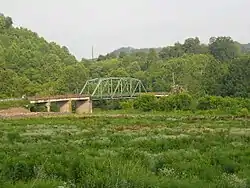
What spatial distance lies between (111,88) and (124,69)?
34265 mm

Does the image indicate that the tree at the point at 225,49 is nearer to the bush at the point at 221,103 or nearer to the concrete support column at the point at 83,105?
the concrete support column at the point at 83,105

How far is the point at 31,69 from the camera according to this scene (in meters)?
122

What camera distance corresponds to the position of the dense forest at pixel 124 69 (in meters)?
93.8

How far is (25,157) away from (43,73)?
110682 millimetres

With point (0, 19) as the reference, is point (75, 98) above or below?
below

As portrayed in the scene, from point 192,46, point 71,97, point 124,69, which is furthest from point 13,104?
point 192,46

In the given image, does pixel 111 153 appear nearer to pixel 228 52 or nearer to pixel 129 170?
pixel 129 170

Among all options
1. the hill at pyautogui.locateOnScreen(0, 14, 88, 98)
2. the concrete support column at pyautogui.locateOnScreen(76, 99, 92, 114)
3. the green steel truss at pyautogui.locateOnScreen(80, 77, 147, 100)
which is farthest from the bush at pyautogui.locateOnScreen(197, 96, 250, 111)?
the hill at pyautogui.locateOnScreen(0, 14, 88, 98)

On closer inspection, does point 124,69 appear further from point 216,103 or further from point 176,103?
point 216,103

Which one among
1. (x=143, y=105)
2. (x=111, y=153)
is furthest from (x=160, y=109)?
(x=111, y=153)

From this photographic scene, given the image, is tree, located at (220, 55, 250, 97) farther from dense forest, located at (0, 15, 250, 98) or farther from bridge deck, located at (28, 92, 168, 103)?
bridge deck, located at (28, 92, 168, 103)

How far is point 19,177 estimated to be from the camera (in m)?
11.2

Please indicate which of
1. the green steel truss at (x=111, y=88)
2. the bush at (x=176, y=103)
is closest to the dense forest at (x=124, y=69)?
the green steel truss at (x=111, y=88)

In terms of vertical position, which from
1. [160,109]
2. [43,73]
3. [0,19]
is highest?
[0,19]
